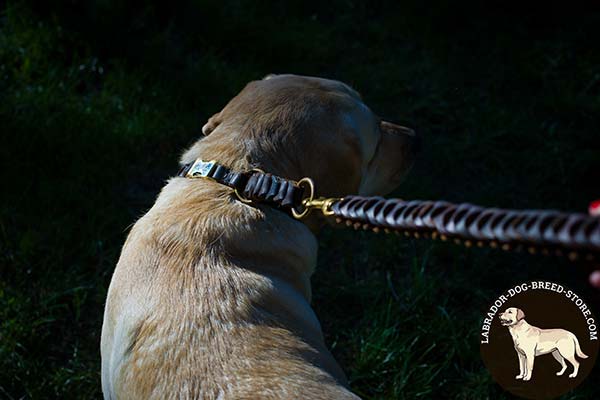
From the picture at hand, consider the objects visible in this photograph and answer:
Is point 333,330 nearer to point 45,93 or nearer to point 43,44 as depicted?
point 45,93

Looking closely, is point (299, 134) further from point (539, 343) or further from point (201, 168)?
point (539, 343)

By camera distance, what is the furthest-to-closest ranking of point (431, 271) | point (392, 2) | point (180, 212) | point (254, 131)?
point (392, 2), point (431, 271), point (254, 131), point (180, 212)

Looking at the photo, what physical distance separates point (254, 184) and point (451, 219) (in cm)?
85

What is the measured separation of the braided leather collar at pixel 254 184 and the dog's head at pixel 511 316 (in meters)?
1.25

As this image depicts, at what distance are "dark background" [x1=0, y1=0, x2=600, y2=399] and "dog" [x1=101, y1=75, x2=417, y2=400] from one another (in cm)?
98

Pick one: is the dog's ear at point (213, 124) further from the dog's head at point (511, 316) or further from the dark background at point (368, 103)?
the dog's head at point (511, 316)

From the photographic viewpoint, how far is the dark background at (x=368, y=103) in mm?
3467

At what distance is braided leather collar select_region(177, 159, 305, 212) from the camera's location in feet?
7.28

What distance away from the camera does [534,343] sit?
9.14ft

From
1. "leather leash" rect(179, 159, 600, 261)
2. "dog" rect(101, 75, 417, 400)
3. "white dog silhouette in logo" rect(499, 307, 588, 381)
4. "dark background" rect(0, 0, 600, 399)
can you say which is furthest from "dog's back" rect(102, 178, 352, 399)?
"dark background" rect(0, 0, 600, 399)

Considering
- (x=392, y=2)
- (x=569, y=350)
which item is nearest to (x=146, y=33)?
(x=392, y=2)

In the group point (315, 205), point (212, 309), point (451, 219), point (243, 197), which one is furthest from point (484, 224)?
point (243, 197)

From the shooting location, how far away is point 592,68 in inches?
203

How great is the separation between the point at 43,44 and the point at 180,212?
2.80m
